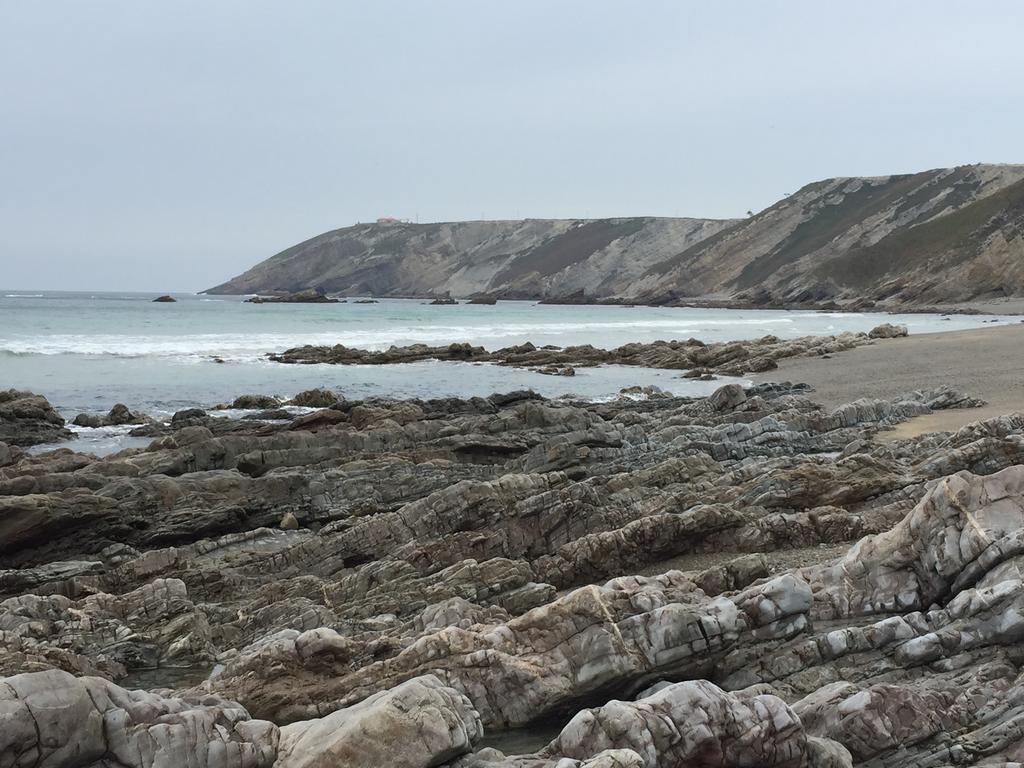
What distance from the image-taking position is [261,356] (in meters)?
42.8

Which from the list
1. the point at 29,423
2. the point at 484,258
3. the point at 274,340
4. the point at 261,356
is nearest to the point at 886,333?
the point at 261,356

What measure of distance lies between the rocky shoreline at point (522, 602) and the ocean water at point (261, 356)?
13.0 metres

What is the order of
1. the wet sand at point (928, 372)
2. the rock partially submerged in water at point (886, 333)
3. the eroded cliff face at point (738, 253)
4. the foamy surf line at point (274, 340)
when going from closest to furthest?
the wet sand at point (928, 372), the rock partially submerged in water at point (886, 333), the foamy surf line at point (274, 340), the eroded cliff face at point (738, 253)

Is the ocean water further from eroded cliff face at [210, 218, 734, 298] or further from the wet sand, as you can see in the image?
eroded cliff face at [210, 218, 734, 298]

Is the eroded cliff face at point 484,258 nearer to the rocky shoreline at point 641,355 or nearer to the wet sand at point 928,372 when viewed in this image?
the rocky shoreline at point 641,355

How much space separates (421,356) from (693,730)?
3716 cm

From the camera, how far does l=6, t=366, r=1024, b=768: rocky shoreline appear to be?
4.49 metres

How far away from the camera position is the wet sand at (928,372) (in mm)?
17297

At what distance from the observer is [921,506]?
6691 millimetres

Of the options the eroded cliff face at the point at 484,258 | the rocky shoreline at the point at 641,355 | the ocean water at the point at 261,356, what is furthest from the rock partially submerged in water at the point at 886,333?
the eroded cliff face at the point at 484,258

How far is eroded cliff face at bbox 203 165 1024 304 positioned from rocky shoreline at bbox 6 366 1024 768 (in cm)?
7957

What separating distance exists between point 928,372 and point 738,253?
352 feet

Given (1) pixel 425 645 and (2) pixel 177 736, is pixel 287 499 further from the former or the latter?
(2) pixel 177 736

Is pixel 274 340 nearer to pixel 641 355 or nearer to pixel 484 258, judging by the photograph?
pixel 641 355
